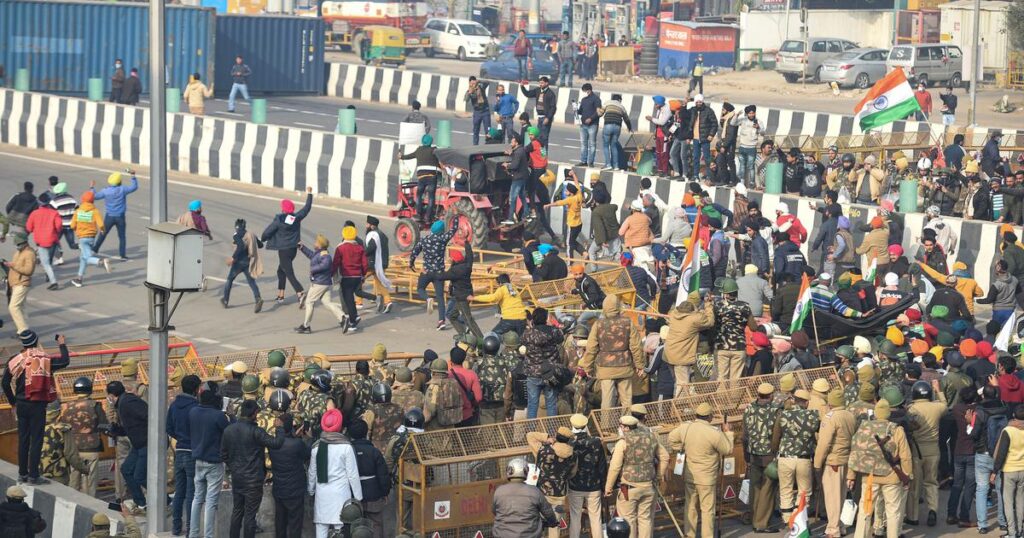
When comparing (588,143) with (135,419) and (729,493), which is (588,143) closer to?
(729,493)

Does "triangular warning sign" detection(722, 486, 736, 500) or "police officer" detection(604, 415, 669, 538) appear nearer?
"police officer" detection(604, 415, 669, 538)

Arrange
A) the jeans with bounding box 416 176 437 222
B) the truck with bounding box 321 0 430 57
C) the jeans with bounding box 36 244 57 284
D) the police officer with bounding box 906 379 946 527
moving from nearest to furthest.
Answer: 1. the police officer with bounding box 906 379 946 527
2. the jeans with bounding box 36 244 57 284
3. the jeans with bounding box 416 176 437 222
4. the truck with bounding box 321 0 430 57

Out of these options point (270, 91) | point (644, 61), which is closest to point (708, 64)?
point (644, 61)

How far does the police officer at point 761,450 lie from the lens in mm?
14359

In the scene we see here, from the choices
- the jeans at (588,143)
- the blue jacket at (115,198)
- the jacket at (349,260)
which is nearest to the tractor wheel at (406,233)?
the jacket at (349,260)

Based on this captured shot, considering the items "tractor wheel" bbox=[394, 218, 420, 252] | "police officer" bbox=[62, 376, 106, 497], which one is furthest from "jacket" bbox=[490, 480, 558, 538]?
"tractor wheel" bbox=[394, 218, 420, 252]

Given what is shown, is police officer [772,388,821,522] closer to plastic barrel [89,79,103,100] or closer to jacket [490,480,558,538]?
jacket [490,480,558,538]

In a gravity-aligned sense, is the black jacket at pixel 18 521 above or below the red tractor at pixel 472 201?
below

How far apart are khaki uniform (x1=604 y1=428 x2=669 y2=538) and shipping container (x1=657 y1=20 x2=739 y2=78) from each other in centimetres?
4287

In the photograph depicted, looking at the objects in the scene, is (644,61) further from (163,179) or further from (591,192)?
(163,179)

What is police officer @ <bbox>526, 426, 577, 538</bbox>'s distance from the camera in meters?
13.2

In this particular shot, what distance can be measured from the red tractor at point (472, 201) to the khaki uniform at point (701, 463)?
10563 mm

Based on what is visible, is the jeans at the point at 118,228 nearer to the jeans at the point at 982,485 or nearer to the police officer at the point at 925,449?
the police officer at the point at 925,449

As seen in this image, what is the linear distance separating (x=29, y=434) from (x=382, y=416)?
3.13 m
